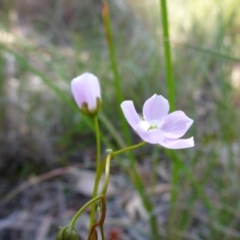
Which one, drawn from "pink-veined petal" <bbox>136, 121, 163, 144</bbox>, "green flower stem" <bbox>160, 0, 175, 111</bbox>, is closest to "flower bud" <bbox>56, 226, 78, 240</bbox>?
"pink-veined petal" <bbox>136, 121, 163, 144</bbox>

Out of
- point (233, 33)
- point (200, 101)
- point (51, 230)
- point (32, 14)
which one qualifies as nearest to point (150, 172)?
point (51, 230)

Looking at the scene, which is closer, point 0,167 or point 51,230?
point 51,230

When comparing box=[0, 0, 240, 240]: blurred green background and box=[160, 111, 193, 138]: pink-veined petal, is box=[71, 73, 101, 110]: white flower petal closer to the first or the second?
box=[160, 111, 193, 138]: pink-veined petal

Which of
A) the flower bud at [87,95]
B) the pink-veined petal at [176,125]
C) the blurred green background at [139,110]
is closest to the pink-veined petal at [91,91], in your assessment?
the flower bud at [87,95]

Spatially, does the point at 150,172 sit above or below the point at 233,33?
below

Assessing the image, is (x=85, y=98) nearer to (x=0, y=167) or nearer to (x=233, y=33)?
(x=0, y=167)

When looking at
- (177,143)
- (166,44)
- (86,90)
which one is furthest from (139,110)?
(177,143)
